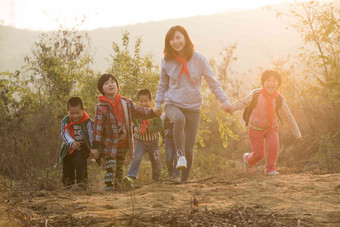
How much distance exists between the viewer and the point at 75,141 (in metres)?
5.50

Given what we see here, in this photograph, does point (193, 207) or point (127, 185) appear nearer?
point (193, 207)

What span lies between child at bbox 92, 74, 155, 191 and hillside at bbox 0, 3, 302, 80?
70.8m

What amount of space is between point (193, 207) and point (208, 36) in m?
98.6

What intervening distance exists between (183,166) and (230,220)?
2.02 metres

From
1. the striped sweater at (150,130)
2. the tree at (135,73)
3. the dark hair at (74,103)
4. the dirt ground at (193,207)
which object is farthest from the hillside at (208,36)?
the dirt ground at (193,207)

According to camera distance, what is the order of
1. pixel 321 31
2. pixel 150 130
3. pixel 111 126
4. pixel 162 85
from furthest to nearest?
pixel 321 31
pixel 150 130
pixel 162 85
pixel 111 126

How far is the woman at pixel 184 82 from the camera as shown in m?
5.25

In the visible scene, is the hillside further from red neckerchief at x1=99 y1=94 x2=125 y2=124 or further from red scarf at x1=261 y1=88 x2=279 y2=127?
red neckerchief at x1=99 y1=94 x2=125 y2=124

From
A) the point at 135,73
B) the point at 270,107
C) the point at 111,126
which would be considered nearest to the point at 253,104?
the point at 270,107

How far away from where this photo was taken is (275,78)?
6199 millimetres

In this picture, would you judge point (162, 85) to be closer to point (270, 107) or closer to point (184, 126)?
point (184, 126)

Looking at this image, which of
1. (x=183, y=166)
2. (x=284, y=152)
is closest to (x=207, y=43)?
(x=284, y=152)

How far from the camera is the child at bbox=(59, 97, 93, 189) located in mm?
5531

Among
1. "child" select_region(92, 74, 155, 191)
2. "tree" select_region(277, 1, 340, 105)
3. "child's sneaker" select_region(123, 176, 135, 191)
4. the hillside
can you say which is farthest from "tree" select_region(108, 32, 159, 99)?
the hillside
